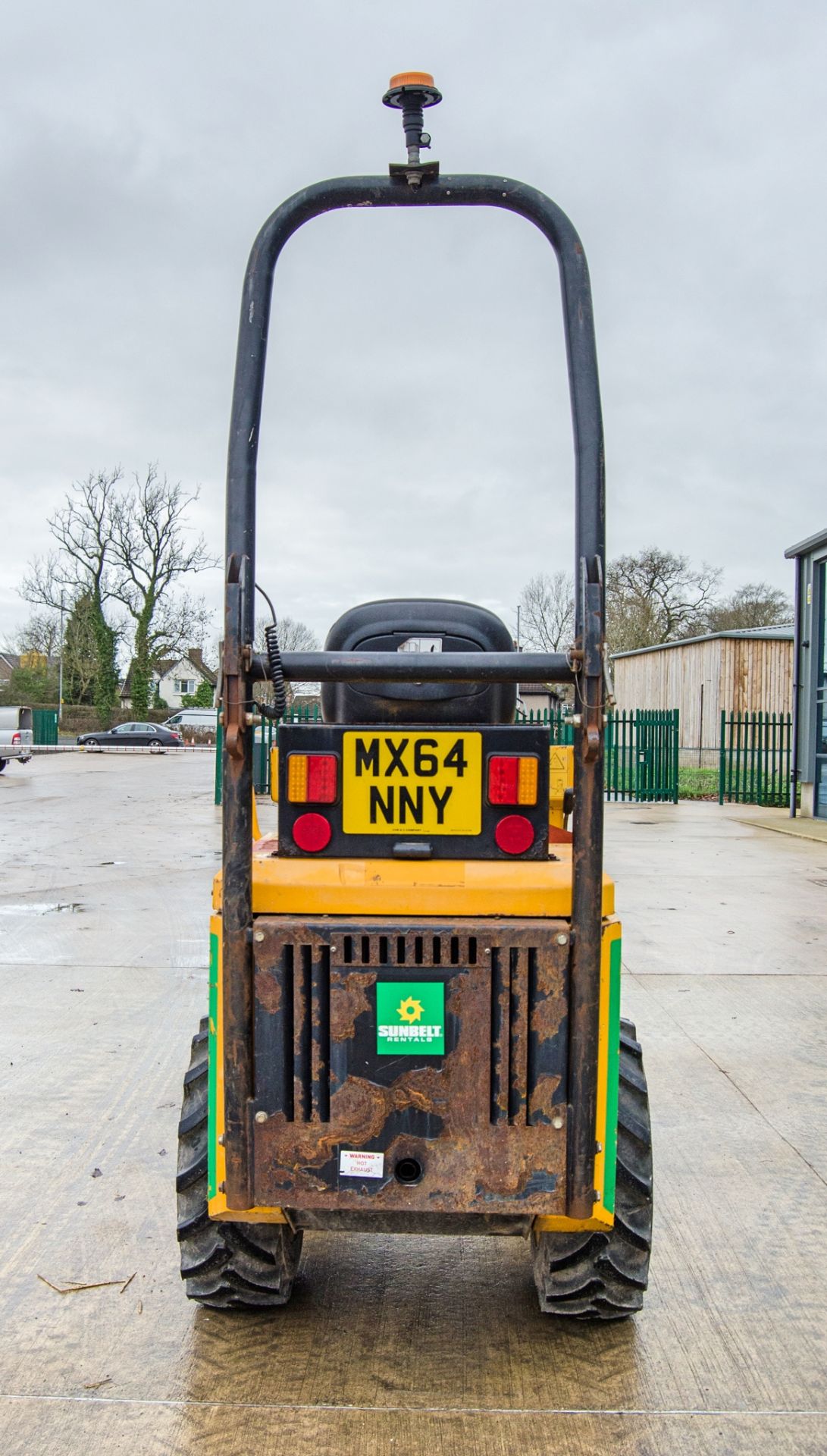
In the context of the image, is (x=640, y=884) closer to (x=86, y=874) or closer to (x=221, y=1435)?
(x=86, y=874)

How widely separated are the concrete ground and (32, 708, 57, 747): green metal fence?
4025 centimetres

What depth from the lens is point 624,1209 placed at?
8.84 feet

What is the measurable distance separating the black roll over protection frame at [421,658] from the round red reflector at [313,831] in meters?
0.25

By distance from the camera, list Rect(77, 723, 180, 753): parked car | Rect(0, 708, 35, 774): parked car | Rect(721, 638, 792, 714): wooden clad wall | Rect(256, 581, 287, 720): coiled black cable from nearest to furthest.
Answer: Rect(256, 581, 287, 720): coiled black cable < Rect(721, 638, 792, 714): wooden clad wall < Rect(0, 708, 35, 774): parked car < Rect(77, 723, 180, 753): parked car

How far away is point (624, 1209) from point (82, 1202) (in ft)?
5.94

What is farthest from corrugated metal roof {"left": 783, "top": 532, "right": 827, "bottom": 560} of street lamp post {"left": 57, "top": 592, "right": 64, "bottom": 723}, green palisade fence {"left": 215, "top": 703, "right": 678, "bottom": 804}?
street lamp post {"left": 57, "top": 592, "right": 64, "bottom": 723}

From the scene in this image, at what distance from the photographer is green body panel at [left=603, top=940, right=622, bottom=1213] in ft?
8.03

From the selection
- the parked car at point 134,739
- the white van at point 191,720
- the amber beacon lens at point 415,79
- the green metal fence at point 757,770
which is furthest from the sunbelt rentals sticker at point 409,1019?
the white van at point 191,720

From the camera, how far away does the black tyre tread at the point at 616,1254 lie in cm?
269

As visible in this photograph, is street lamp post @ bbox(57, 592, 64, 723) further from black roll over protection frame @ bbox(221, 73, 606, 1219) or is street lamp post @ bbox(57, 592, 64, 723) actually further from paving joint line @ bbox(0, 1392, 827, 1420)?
black roll over protection frame @ bbox(221, 73, 606, 1219)

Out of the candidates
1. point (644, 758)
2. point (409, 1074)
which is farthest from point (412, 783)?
point (644, 758)

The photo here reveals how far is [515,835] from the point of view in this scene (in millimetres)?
2582

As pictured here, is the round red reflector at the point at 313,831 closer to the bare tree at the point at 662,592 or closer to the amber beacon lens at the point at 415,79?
the amber beacon lens at the point at 415,79

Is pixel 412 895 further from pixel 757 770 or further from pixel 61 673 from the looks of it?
pixel 61 673
